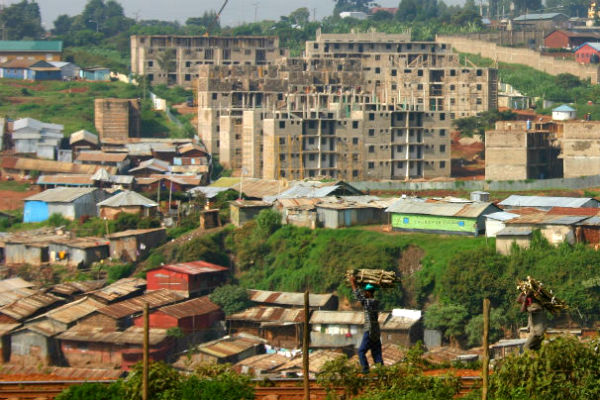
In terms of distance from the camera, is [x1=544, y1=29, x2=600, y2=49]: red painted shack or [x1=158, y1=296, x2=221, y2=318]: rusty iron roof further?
[x1=544, y1=29, x2=600, y2=49]: red painted shack

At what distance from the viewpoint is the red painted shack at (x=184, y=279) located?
3634 centimetres

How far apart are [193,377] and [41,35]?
81.1 metres

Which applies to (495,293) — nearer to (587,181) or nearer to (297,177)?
(587,181)

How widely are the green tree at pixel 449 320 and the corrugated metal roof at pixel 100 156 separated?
23.8m

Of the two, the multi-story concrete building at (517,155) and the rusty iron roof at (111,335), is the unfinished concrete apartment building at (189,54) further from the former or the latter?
the rusty iron roof at (111,335)

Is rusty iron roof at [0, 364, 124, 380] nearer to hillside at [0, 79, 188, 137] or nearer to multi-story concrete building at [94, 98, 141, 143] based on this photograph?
multi-story concrete building at [94, 98, 141, 143]

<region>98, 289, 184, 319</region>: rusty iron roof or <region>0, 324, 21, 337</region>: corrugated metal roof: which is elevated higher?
<region>98, 289, 184, 319</region>: rusty iron roof

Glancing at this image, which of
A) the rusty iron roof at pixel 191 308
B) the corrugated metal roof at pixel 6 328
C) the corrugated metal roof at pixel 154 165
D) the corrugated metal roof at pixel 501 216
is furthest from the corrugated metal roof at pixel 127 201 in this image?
the corrugated metal roof at pixel 501 216

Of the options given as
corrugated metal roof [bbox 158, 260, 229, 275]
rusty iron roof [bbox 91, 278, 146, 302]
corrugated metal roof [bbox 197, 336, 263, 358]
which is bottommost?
corrugated metal roof [bbox 197, 336, 263, 358]

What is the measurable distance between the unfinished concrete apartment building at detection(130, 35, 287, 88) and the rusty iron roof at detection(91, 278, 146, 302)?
3368 cm

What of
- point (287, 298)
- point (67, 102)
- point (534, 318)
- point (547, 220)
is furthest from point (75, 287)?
point (67, 102)

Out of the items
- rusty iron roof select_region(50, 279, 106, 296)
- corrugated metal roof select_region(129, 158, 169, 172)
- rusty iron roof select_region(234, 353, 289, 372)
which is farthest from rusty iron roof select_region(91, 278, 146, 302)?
corrugated metal roof select_region(129, 158, 169, 172)

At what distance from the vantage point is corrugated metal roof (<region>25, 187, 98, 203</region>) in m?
45.9

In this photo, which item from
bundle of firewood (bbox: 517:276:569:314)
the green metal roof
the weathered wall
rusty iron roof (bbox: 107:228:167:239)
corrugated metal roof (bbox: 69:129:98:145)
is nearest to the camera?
bundle of firewood (bbox: 517:276:569:314)
